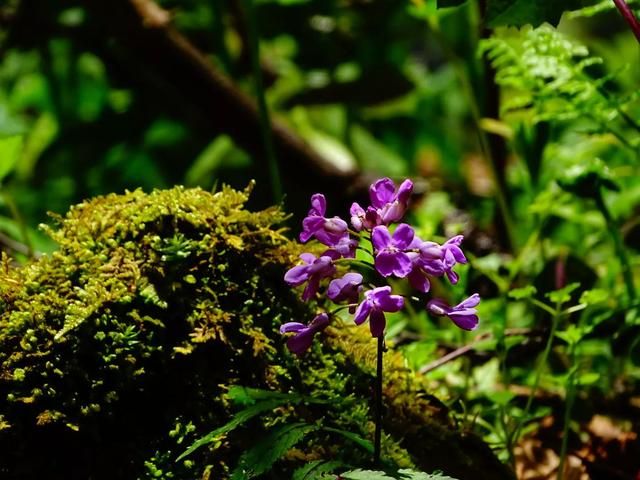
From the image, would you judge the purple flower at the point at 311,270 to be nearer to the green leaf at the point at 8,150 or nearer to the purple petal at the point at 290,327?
the purple petal at the point at 290,327

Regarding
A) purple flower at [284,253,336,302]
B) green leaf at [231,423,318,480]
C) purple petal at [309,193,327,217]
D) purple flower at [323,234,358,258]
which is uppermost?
purple petal at [309,193,327,217]

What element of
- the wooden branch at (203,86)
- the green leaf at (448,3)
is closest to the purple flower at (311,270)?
the green leaf at (448,3)

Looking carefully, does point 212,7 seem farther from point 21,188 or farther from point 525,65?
point 525,65

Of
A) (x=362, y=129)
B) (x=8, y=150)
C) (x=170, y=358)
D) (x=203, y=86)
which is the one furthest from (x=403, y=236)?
(x=362, y=129)

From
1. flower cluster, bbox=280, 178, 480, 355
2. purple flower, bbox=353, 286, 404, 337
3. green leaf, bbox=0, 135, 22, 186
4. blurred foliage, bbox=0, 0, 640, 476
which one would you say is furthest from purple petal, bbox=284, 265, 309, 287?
green leaf, bbox=0, 135, 22, 186

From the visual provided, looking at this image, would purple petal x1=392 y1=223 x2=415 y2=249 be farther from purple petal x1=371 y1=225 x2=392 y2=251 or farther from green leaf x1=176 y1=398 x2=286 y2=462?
green leaf x1=176 y1=398 x2=286 y2=462

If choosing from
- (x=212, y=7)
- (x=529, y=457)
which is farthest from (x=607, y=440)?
(x=212, y=7)
